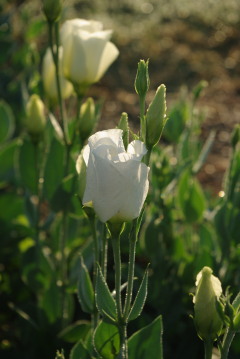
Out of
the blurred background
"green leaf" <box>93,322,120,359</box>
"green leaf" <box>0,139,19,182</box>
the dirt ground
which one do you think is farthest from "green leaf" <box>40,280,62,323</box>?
the dirt ground

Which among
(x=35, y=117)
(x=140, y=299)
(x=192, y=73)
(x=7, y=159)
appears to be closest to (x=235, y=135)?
(x=35, y=117)

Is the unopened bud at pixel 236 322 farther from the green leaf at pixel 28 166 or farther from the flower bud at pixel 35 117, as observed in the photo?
the green leaf at pixel 28 166

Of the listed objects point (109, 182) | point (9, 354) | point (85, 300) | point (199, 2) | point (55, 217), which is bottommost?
point (199, 2)

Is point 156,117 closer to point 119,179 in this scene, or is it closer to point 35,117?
point 119,179

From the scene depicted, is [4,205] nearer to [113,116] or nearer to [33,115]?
[33,115]

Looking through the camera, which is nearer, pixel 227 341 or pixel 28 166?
pixel 227 341

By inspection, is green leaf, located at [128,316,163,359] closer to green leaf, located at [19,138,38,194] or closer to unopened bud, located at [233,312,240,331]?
unopened bud, located at [233,312,240,331]

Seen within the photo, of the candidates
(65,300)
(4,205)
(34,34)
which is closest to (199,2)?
(34,34)
